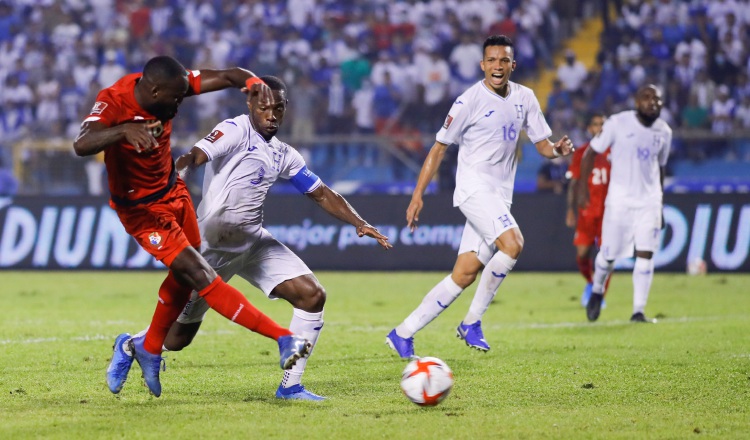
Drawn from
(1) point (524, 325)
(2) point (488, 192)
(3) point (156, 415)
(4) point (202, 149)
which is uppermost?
(4) point (202, 149)

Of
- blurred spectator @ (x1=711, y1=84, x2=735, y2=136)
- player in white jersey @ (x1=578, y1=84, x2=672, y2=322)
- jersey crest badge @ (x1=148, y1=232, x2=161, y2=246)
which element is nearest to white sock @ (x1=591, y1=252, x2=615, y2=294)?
player in white jersey @ (x1=578, y1=84, x2=672, y2=322)

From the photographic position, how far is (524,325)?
11836mm

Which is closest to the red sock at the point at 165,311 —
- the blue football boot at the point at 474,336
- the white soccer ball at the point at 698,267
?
the blue football boot at the point at 474,336

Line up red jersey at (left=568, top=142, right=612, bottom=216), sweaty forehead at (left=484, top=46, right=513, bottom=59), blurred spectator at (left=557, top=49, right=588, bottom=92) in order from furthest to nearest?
blurred spectator at (left=557, top=49, right=588, bottom=92), red jersey at (left=568, top=142, right=612, bottom=216), sweaty forehead at (left=484, top=46, right=513, bottom=59)

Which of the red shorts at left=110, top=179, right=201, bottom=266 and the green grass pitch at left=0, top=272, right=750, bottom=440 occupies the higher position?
the red shorts at left=110, top=179, right=201, bottom=266

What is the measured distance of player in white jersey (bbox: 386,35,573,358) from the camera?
29.9ft

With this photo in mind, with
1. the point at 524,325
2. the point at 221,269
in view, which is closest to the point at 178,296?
the point at 221,269

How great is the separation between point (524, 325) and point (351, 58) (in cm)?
1418

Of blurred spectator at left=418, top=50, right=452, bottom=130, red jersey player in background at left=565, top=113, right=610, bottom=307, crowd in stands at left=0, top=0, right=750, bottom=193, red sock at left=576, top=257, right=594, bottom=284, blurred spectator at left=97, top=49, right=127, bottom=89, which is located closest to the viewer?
red sock at left=576, top=257, right=594, bottom=284

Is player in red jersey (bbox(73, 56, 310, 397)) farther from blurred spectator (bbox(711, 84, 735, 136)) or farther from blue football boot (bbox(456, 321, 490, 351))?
blurred spectator (bbox(711, 84, 735, 136))

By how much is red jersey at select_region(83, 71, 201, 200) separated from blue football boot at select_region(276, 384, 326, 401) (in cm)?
152

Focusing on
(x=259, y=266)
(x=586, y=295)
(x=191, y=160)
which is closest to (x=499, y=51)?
(x=259, y=266)

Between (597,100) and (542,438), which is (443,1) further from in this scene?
(542,438)

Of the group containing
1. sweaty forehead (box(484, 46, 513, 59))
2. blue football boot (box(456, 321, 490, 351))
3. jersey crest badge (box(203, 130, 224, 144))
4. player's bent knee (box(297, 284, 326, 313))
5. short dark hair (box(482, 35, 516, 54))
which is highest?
short dark hair (box(482, 35, 516, 54))
